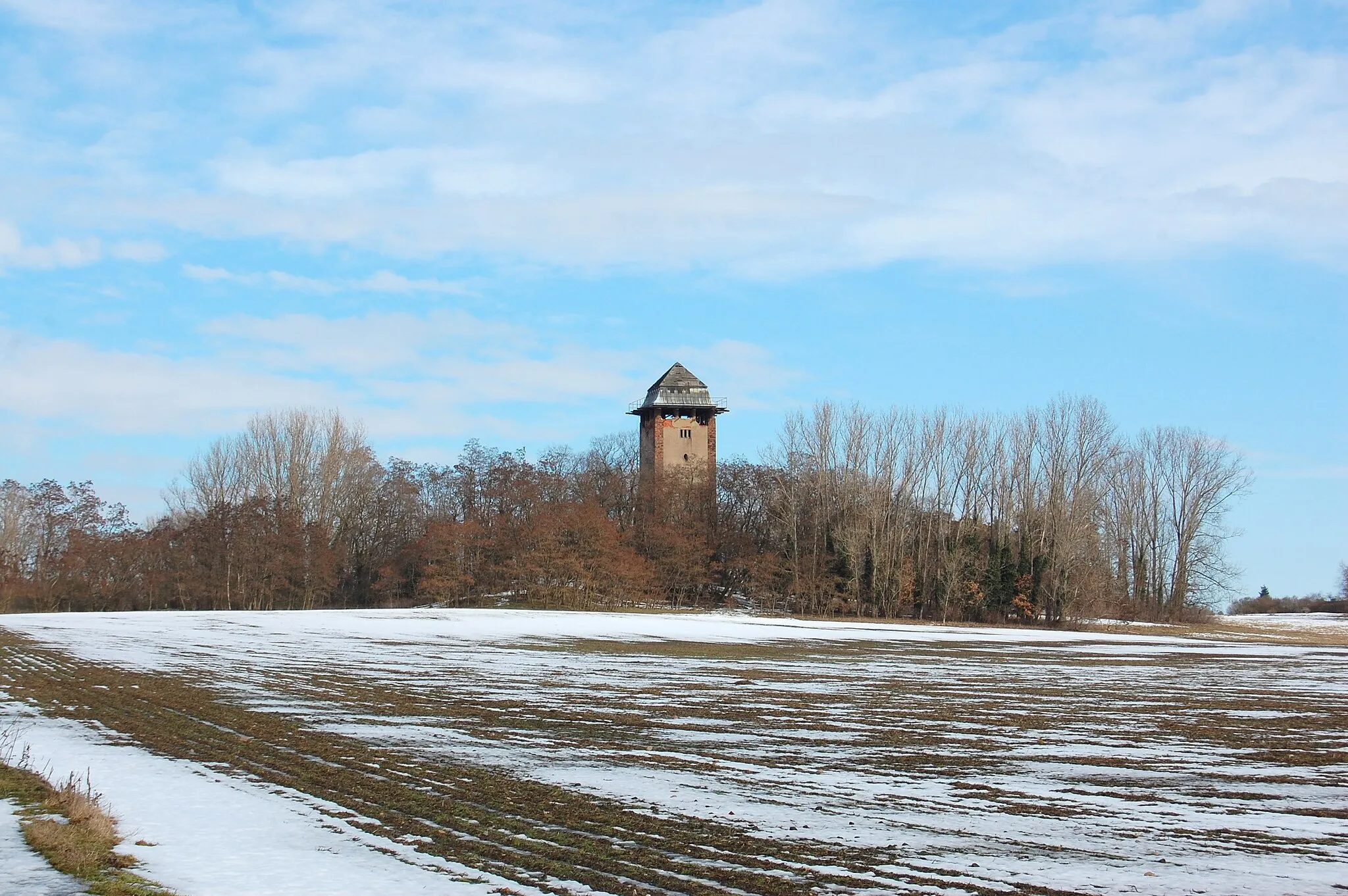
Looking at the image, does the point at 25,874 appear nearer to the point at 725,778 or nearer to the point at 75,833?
Answer: the point at 75,833

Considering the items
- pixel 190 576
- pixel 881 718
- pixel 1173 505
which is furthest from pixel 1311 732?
pixel 1173 505

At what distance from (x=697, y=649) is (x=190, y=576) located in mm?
54292

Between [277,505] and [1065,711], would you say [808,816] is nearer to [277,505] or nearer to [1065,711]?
[1065,711]

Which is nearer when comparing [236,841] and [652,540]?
[236,841]

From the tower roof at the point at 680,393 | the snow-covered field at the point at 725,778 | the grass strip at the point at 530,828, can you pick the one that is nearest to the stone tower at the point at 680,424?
the tower roof at the point at 680,393

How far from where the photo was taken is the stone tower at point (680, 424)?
10006 cm

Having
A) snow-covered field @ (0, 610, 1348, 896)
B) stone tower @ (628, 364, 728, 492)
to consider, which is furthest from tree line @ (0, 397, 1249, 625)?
snow-covered field @ (0, 610, 1348, 896)

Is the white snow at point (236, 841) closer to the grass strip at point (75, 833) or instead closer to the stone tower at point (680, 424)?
the grass strip at point (75, 833)

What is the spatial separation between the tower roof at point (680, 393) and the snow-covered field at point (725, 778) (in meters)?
70.9

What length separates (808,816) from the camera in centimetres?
1100

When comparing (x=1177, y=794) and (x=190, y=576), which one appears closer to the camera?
(x=1177, y=794)

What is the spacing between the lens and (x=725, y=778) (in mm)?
13188

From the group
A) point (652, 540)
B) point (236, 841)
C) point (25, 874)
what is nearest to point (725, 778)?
point (236, 841)

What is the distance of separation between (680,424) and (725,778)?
88342mm
